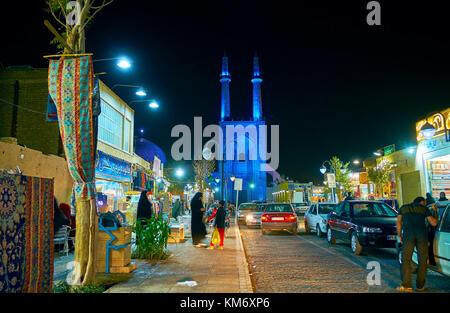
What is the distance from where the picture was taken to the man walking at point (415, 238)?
6.77m

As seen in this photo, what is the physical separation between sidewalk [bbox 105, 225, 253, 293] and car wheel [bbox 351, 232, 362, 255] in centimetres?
354

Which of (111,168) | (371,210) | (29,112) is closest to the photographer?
(371,210)

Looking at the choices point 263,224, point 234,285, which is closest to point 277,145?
point 263,224

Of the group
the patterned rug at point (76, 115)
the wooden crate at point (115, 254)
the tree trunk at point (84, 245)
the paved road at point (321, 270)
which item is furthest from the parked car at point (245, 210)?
the patterned rug at point (76, 115)

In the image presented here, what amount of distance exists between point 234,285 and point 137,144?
2898cm

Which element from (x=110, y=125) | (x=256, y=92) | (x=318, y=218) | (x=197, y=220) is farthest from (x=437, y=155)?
(x=256, y=92)

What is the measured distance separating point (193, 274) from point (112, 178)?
37.7ft

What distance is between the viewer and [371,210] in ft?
42.2

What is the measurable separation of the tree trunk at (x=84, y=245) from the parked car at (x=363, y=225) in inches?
308

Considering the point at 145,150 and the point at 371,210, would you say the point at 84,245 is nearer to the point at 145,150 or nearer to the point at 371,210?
the point at 371,210

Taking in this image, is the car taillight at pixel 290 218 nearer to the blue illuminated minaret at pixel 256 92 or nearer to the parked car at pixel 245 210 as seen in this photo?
the parked car at pixel 245 210

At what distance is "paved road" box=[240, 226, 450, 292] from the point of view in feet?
23.5

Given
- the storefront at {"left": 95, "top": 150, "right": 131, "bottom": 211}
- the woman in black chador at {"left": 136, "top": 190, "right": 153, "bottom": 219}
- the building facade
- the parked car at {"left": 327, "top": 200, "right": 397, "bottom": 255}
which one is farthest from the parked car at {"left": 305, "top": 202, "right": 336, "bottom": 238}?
the building facade
